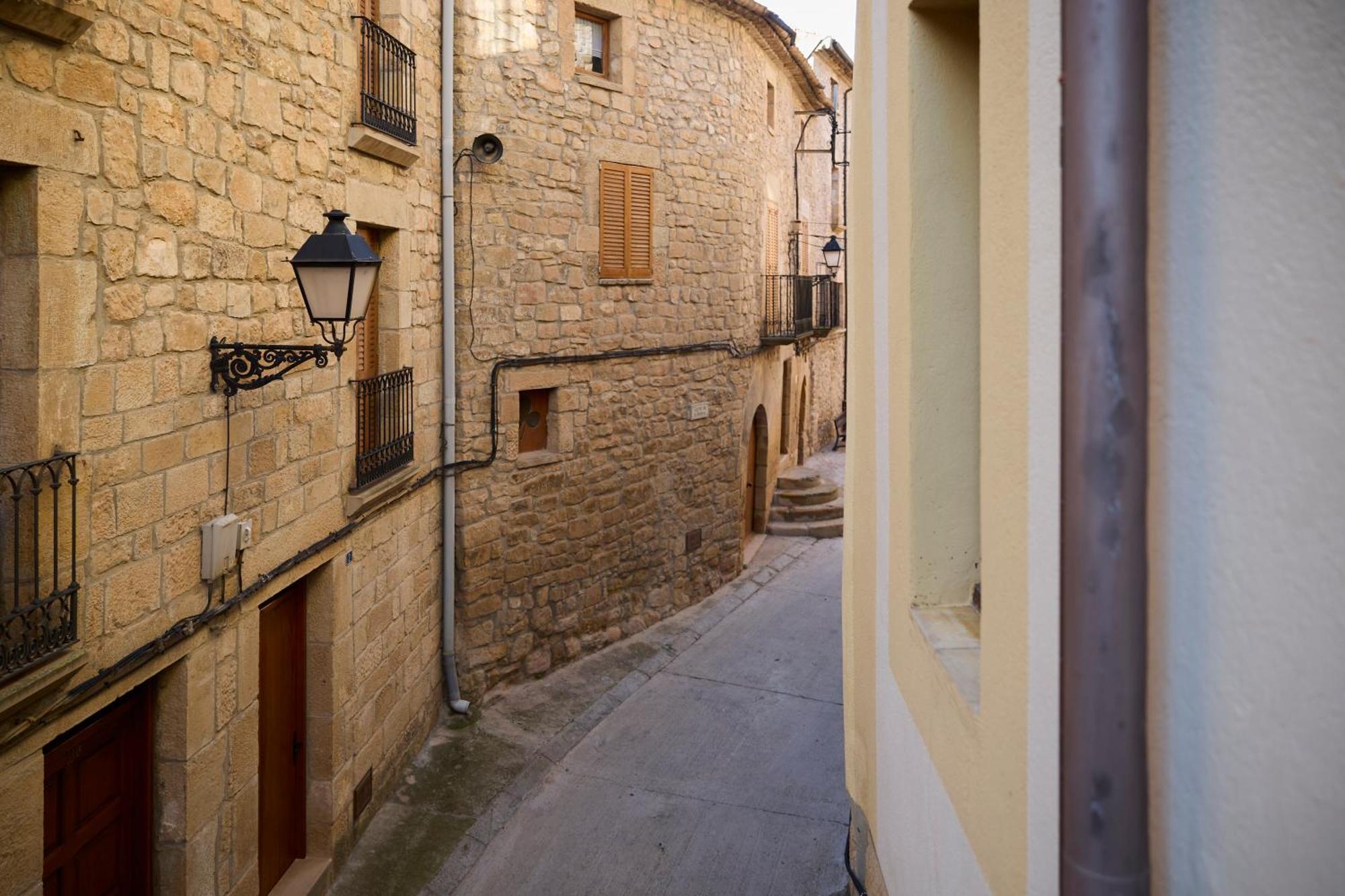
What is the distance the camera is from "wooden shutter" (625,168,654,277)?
10852 mm

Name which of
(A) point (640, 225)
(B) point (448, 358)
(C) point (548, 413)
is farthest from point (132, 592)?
(A) point (640, 225)

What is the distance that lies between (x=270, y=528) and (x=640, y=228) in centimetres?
626

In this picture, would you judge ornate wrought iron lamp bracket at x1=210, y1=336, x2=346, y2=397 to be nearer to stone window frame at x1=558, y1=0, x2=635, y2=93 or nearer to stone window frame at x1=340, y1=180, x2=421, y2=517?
stone window frame at x1=340, y1=180, x2=421, y2=517

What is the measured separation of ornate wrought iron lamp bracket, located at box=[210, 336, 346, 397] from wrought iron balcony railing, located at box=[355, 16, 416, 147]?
2.16 meters

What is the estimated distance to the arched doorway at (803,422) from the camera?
20031mm

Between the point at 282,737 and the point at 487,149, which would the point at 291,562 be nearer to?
the point at 282,737

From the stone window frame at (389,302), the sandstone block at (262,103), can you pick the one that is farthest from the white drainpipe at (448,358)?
the sandstone block at (262,103)

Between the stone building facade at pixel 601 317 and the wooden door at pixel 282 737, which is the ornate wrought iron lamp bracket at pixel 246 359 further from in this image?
the stone building facade at pixel 601 317

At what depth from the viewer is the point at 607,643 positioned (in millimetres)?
11086

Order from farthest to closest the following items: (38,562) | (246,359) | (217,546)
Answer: (246,359) < (217,546) < (38,562)

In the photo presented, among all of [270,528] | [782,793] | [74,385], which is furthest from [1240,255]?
[782,793]

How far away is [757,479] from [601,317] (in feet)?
20.4

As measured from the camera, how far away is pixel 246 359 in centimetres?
515

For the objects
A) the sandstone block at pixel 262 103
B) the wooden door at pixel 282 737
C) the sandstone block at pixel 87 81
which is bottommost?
the wooden door at pixel 282 737
